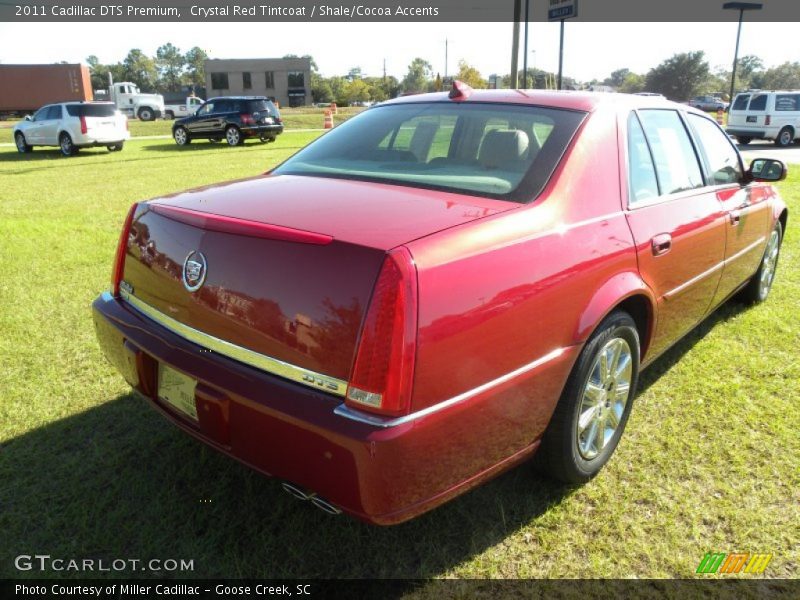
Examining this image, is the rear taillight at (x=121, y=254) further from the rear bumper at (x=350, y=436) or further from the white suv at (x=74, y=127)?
the white suv at (x=74, y=127)

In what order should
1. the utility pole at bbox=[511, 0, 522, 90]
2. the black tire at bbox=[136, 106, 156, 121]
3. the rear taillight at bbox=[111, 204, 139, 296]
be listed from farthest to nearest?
the black tire at bbox=[136, 106, 156, 121], the utility pole at bbox=[511, 0, 522, 90], the rear taillight at bbox=[111, 204, 139, 296]

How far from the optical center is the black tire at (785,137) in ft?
65.0

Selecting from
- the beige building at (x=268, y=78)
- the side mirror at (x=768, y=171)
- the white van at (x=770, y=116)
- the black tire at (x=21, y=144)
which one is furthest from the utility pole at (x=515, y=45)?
the beige building at (x=268, y=78)

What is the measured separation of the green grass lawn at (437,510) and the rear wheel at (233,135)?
18792 millimetres

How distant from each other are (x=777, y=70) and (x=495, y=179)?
397 feet

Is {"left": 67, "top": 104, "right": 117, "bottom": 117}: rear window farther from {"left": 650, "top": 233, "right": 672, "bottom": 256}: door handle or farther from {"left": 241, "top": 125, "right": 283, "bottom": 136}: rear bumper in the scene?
{"left": 650, "top": 233, "right": 672, "bottom": 256}: door handle

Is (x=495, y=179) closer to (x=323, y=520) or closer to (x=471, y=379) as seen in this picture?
(x=471, y=379)

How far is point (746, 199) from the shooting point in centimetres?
386

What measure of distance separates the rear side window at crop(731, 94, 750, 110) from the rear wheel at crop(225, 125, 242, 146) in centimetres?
1706

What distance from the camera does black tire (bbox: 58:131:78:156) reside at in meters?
18.6

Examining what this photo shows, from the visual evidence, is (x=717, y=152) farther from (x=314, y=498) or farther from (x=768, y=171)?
(x=314, y=498)

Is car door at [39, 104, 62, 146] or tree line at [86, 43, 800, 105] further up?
tree line at [86, 43, 800, 105]

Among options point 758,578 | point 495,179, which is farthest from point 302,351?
point 758,578

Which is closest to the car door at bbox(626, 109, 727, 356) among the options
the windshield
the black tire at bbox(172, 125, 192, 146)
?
the windshield
